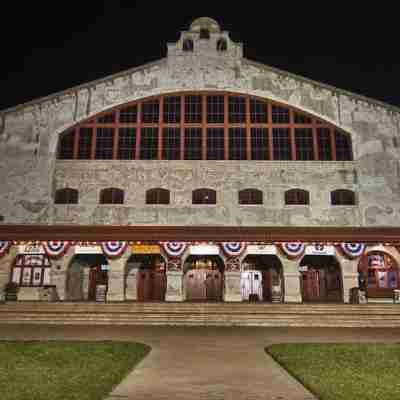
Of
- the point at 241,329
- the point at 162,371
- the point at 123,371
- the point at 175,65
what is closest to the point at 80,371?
the point at 123,371

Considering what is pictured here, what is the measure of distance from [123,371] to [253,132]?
2257 centimetres

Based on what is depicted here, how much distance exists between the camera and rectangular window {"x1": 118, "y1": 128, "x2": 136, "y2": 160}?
29.4 meters

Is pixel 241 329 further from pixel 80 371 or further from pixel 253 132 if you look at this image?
pixel 253 132

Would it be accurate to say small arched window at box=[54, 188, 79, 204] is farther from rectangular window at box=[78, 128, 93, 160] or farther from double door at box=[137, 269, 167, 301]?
double door at box=[137, 269, 167, 301]

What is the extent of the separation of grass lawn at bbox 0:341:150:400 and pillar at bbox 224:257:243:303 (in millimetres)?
13469

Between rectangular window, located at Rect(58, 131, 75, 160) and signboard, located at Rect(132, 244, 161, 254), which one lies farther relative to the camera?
rectangular window, located at Rect(58, 131, 75, 160)

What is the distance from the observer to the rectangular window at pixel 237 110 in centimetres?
3016

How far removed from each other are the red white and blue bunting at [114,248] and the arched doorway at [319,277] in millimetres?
12664

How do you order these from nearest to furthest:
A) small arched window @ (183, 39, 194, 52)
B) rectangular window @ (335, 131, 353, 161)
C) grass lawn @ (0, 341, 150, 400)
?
grass lawn @ (0, 341, 150, 400) < rectangular window @ (335, 131, 353, 161) < small arched window @ (183, 39, 194, 52)

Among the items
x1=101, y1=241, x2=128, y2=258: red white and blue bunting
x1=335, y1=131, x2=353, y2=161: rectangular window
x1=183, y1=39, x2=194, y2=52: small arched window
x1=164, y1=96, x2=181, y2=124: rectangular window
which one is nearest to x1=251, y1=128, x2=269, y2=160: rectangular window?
x1=335, y1=131, x2=353, y2=161: rectangular window

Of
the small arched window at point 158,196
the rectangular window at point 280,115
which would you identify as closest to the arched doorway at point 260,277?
the small arched window at point 158,196

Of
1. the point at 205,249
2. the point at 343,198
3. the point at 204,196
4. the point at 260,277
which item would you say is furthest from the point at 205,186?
the point at 343,198

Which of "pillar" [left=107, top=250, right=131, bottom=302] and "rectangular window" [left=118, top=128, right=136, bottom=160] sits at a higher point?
"rectangular window" [left=118, top=128, right=136, bottom=160]

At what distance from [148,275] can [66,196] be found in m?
7.54
